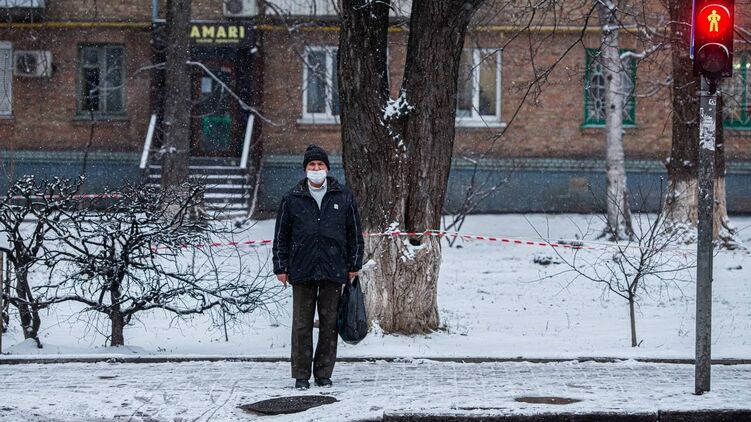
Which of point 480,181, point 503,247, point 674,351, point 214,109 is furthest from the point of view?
point 214,109

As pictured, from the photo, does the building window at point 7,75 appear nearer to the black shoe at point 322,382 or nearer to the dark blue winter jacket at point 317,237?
the dark blue winter jacket at point 317,237

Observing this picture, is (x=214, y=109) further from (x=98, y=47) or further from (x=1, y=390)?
(x=1, y=390)

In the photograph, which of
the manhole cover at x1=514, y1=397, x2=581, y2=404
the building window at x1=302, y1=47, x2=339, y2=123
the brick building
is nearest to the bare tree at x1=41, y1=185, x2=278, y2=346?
the manhole cover at x1=514, y1=397, x2=581, y2=404

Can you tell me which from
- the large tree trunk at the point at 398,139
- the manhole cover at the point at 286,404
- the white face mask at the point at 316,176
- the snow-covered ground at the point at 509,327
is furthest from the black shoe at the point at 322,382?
the large tree trunk at the point at 398,139

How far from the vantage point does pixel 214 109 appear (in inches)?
1044

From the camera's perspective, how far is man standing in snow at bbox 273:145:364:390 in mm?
8422

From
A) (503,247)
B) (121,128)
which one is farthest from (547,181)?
(121,128)

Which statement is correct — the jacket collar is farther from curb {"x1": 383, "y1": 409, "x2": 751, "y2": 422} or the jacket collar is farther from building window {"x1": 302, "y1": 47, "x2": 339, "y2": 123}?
building window {"x1": 302, "y1": 47, "x2": 339, "y2": 123}

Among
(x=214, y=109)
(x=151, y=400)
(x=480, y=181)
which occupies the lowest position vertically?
(x=151, y=400)

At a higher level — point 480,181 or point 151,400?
point 480,181

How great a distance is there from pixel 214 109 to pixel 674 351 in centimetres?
1792

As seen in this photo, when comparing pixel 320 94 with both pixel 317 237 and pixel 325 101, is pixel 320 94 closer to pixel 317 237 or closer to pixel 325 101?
pixel 325 101

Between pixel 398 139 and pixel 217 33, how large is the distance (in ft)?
47.9

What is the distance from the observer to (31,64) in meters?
25.4
